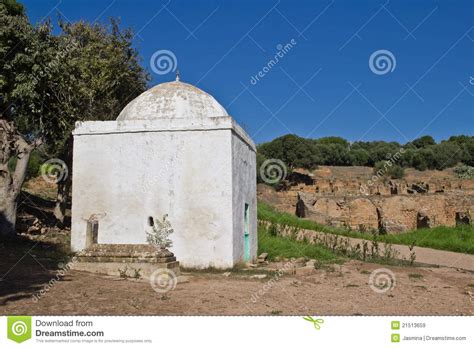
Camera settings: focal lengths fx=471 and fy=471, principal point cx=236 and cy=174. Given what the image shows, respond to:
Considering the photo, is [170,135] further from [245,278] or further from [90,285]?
[90,285]

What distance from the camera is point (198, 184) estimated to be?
11.6m

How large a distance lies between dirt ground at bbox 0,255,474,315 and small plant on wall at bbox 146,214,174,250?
140 cm

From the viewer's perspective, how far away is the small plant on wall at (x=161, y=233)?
11.4m

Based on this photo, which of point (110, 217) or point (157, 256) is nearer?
point (157, 256)

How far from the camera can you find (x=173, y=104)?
41.7ft

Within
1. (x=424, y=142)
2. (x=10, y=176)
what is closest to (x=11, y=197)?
(x=10, y=176)

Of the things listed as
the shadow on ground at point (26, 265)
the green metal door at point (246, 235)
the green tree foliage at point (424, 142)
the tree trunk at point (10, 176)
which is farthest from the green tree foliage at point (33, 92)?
the green tree foliage at point (424, 142)

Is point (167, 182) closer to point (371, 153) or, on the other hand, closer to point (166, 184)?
point (166, 184)

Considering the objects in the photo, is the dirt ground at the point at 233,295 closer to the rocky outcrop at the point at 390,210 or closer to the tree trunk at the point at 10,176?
the tree trunk at the point at 10,176

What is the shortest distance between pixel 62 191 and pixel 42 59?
594 centimetres

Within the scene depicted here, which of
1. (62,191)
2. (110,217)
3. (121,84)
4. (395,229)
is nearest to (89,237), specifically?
(110,217)

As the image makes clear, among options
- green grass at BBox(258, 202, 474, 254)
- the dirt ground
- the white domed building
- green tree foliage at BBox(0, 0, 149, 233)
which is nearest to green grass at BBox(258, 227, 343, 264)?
the white domed building

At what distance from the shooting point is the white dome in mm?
12586

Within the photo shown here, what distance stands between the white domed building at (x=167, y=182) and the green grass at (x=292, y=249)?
2.25 m
